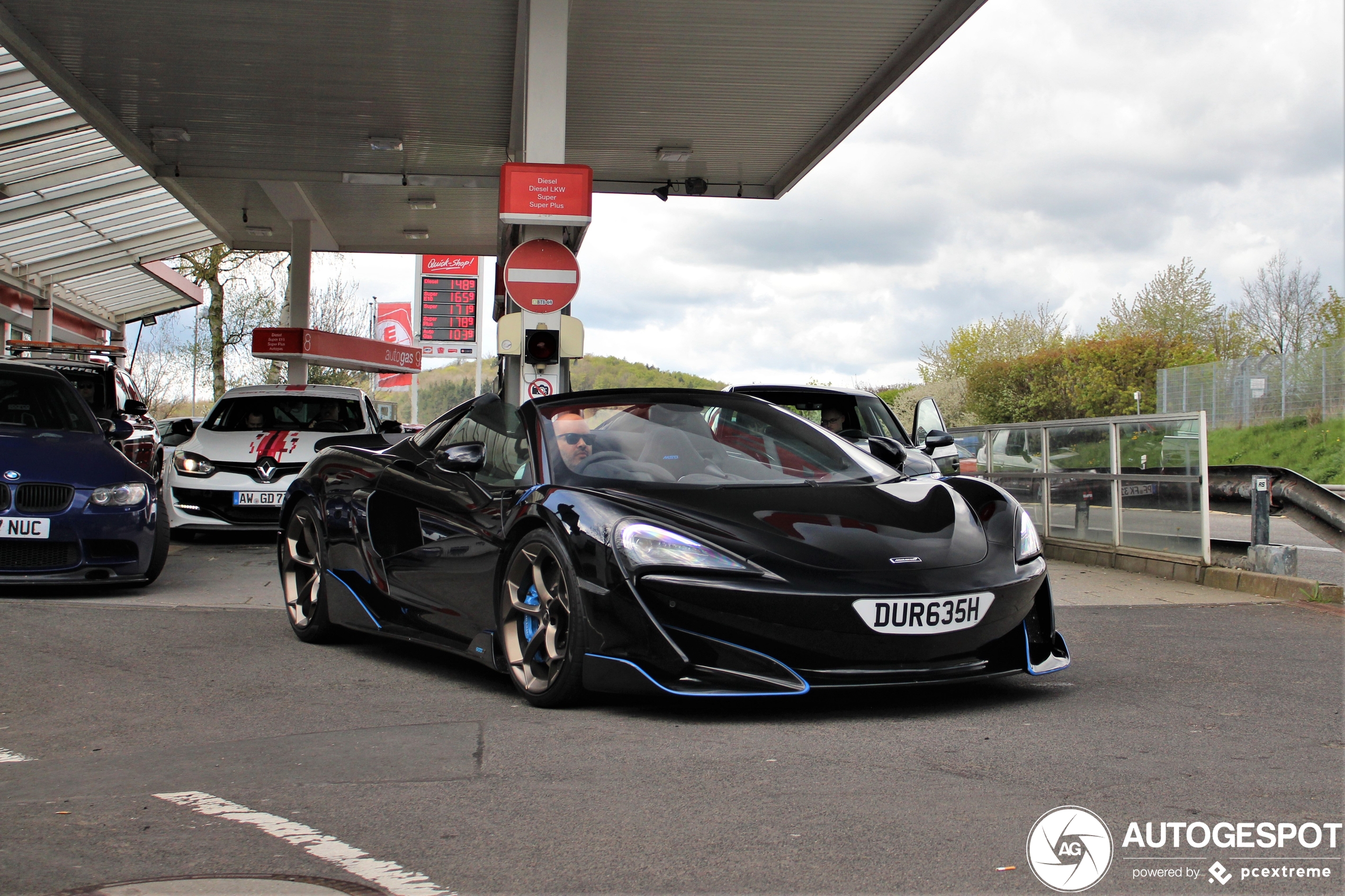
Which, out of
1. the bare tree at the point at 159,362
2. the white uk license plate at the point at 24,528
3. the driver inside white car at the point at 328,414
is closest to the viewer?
the white uk license plate at the point at 24,528

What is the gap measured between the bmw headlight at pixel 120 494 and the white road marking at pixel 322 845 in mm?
5201

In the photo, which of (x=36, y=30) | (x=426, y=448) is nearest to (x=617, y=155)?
(x=36, y=30)

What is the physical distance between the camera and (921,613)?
432 cm

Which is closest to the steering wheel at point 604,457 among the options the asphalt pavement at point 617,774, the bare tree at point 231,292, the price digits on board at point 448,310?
the asphalt pavement at point 617,774

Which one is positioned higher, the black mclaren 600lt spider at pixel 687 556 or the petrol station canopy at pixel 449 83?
the petrol station canopy at pixel 449 83

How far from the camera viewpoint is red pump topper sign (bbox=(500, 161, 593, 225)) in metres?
11.6

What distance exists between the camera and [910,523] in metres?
4.68

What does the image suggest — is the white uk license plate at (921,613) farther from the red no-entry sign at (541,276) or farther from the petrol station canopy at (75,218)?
the petrol station canopy at (75,218)

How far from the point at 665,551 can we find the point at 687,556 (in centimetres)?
8

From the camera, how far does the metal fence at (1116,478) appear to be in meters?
10.2

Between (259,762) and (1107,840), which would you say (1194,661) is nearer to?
(1107,840)

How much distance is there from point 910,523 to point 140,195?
76.0ft

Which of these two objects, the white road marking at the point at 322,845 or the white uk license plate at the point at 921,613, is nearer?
the white road marking at the point at 322,845

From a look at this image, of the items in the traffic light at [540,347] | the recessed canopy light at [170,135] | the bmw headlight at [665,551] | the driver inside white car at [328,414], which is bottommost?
the bmw headlight at [665,551]
